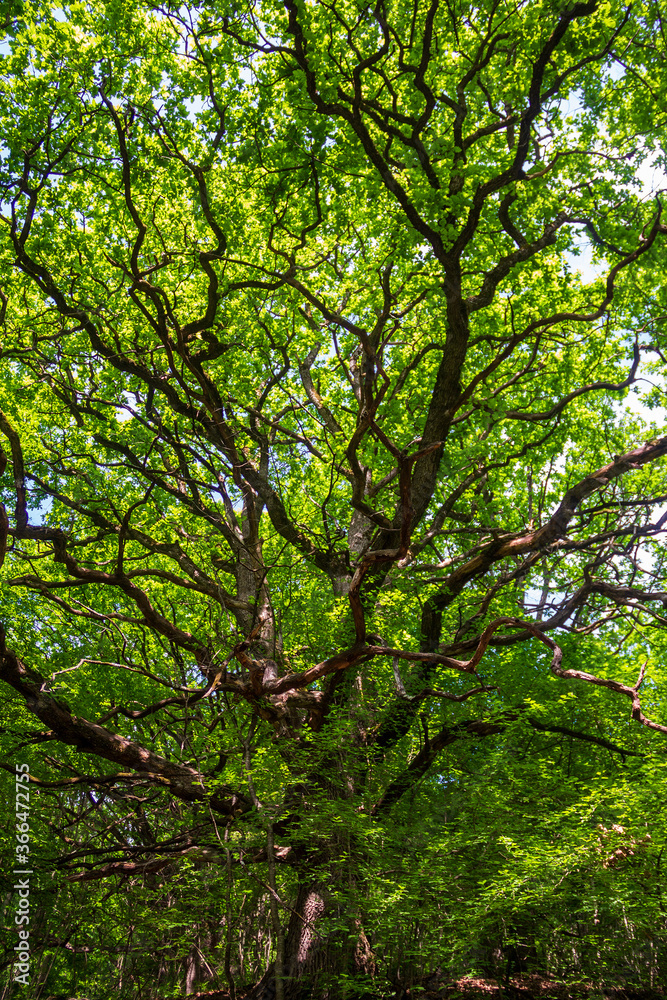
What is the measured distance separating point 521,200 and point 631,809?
295 inches

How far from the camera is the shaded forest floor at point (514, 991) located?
7.05 meters

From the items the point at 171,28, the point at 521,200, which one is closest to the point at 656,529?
the point at 521,200

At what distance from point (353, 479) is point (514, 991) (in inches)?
268

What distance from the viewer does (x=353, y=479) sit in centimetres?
930

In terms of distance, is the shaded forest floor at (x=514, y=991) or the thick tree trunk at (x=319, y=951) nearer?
the shaded forest floor at (x=514, y=991)

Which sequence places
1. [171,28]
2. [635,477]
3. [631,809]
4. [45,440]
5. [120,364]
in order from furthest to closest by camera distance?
[635,477], [45,440], [120,364], [171,28], [631,809]

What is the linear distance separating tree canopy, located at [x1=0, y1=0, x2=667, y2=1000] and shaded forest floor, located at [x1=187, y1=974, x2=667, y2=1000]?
0.19m

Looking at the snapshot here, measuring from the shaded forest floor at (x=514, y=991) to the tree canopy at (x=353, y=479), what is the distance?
0.64 ft

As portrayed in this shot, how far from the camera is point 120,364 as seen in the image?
9.74 metres

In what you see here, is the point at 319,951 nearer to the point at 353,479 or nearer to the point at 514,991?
the point at 514,991

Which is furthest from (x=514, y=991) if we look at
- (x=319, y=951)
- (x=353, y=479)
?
(x=353, y=479)

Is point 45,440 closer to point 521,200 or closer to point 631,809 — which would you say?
point 521,200

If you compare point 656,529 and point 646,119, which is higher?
point 646,119

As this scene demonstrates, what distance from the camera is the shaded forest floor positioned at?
23.1 feet
